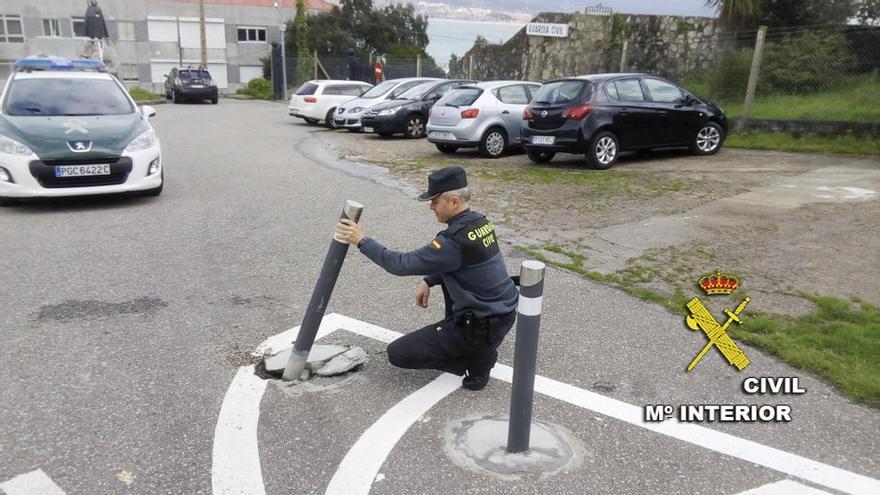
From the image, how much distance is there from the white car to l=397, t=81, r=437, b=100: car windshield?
11.0 ft

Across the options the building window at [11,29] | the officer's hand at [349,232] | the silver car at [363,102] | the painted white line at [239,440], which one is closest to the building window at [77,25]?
the building window at [11,29]

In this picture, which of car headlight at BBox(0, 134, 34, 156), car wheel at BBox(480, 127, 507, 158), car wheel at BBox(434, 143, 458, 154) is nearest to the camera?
car headlight at BBox(0, 134, 34, 156)

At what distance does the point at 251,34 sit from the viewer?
5916 centimetres

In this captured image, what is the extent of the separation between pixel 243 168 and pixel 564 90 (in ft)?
19.1

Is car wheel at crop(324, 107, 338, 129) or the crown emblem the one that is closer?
the crown emblem

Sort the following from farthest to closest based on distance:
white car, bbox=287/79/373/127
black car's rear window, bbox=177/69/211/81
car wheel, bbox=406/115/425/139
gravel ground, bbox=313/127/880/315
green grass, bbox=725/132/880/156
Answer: black car's rear window, bbox=177/69/211/81, white car, bbox=287/79/373/127, car wheel, bbox=406/115/425/139, green grass, bbox=725/132/880/156, gravel ground, bbox=313/127/880/315

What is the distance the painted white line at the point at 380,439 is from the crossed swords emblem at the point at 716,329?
162 centimetres

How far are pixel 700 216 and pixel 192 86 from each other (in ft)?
98.3

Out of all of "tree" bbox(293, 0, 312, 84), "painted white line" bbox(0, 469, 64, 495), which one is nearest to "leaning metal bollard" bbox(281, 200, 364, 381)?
"painted white line" bbox(0, 469, 64, 495)

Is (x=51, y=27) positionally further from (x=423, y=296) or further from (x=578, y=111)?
(x=423, y=296)

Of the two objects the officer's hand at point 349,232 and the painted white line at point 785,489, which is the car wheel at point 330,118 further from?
the painted white line at point 785,489

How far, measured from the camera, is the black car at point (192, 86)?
32312mm

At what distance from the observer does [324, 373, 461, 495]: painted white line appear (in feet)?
9.62

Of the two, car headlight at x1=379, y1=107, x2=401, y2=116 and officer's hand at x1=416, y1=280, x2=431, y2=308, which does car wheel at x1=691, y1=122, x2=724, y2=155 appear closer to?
car headlight at x1=379, y1=107, x2=401, y2=116
